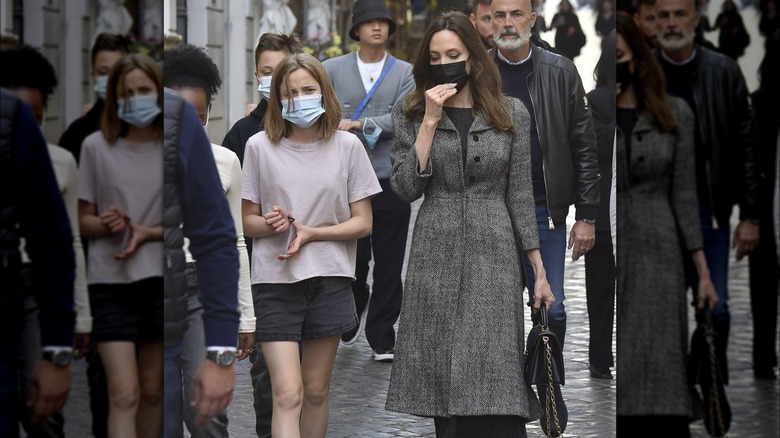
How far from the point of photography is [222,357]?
4.60 metres

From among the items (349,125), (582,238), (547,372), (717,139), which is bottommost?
(547,372)

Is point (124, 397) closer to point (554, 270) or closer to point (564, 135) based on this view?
point (554, 270)

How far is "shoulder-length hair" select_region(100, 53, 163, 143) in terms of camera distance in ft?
12.5

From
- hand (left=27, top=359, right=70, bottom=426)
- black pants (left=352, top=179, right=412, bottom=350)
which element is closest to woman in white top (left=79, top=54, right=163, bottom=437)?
hand (left=27, top=359, right=70, bottom=426)

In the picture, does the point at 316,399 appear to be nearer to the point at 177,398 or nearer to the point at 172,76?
the point at 177,398

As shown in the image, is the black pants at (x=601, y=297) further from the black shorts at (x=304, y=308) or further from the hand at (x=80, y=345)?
the hand at (x=80, y=345)

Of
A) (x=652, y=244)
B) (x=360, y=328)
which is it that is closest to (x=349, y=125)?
(x=360, y=328)

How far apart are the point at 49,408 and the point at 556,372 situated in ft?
6.69

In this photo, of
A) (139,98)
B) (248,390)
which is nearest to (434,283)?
(248,390)

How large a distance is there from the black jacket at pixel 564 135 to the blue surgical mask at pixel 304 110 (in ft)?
2.01

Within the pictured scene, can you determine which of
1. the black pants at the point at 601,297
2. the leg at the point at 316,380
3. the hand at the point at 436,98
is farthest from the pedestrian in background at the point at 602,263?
the leg at the point at 316,380

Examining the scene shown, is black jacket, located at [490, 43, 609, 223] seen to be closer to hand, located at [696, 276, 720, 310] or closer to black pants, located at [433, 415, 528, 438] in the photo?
black pants, located at [433, 415, 528, 438]

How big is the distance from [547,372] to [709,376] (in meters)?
1.39

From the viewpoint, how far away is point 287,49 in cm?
553
